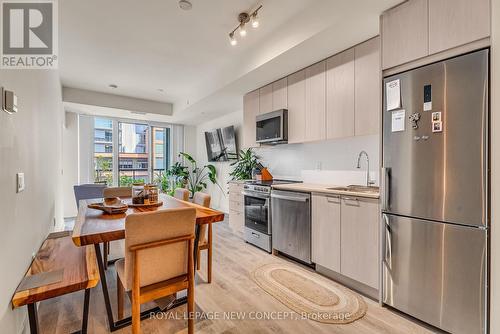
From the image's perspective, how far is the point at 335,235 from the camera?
2510 millimetres

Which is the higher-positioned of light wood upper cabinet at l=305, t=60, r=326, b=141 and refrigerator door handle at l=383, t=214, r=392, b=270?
light wood upper cabinet at l=305, t=60, r=326, b=141

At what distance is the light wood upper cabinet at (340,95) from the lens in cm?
261

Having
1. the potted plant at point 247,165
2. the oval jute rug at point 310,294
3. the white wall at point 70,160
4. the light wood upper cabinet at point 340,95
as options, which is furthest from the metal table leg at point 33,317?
the white wall at point 70,160

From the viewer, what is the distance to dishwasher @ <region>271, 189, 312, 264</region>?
2.82m

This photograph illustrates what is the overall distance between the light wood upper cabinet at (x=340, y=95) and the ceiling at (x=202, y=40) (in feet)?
0.49

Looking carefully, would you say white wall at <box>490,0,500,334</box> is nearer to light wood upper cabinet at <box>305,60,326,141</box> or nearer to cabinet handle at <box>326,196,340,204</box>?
cabinet handle at <box>326,196,340,204</box>

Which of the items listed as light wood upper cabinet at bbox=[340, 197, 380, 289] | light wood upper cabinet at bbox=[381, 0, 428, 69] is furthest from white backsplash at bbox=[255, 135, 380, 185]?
light wood upper cabinet at bbox=[381, 0, 428, 69]

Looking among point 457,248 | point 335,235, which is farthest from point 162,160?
point 457,248

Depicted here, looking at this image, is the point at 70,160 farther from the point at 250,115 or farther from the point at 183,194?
the point at 250,115

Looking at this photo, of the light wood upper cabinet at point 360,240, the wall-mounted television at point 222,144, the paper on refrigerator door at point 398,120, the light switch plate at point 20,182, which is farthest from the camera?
the wall-mounted television at point 222,144

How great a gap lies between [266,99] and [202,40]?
4.20 ft

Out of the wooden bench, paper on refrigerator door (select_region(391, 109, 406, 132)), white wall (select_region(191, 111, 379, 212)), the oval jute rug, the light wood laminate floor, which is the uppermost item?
paper on refrigerator door (select_region(391, 109, 406, 132))

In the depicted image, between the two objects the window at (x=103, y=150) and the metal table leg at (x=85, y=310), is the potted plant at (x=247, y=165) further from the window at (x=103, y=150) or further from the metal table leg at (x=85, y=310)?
the window at (x=103, y=150)

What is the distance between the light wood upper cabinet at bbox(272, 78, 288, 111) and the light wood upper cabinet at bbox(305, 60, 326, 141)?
414 mm
